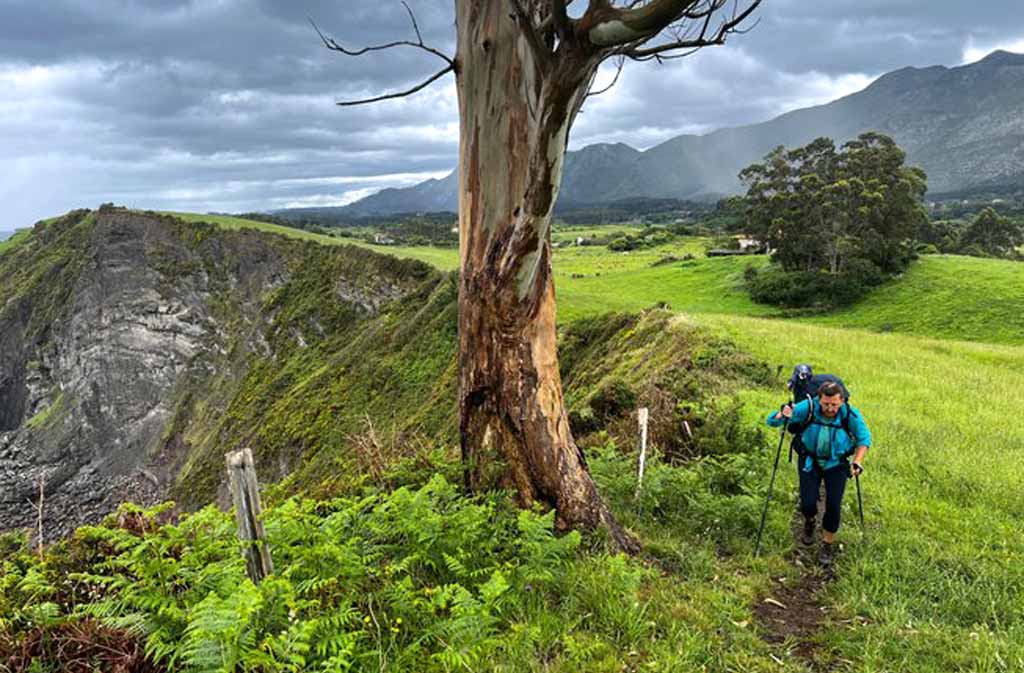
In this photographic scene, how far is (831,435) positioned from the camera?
22.1ft

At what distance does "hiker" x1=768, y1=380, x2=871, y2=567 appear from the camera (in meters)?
6.63

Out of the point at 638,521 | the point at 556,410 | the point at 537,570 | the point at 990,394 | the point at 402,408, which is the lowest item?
the point at 402,408

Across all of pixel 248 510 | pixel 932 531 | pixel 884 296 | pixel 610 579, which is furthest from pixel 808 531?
pixel 884 296

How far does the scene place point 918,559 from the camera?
21.0 feet

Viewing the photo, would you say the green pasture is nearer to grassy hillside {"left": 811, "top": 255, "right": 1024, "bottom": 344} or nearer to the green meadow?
grassy hillside {"left": 811, "top": 255, "right": 1024, "bottom": 344}

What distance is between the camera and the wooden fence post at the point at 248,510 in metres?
3.93

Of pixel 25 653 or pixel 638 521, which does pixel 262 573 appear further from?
pixel 638 521

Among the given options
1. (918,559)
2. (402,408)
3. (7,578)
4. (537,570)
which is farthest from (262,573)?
(402,408)

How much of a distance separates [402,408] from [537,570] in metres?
27.1

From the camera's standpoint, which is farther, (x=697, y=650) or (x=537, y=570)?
(x=537, y=570)

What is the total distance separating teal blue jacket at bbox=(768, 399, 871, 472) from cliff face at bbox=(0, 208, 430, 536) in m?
38.1

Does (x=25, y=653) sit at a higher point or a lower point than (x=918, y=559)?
higher

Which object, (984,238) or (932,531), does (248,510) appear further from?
(984,238)

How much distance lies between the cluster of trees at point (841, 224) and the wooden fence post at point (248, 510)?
161 feet
